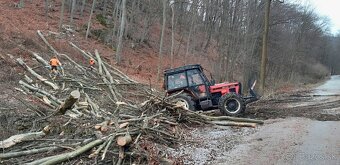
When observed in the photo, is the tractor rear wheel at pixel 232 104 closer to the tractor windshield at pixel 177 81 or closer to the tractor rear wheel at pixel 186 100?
the tractor rear wheel at pixel 186 100

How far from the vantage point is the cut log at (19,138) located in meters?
9.39

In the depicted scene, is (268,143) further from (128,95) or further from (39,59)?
Answer: (39,59)

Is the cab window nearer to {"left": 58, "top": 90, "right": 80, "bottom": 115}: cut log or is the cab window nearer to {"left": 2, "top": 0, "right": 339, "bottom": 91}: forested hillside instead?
{"left": 58, "top": 90, "right": 80, "bottom": 115}: cut log

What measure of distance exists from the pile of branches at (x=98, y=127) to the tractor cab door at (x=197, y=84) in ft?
6.16

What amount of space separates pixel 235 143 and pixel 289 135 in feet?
→ 5.32

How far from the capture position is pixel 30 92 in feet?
52.8

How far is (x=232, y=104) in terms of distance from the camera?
14.9 metres

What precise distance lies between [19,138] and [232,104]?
7.91 meters

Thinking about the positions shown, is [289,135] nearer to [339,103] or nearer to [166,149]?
[166,149]

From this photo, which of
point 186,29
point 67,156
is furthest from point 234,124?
point 186,29

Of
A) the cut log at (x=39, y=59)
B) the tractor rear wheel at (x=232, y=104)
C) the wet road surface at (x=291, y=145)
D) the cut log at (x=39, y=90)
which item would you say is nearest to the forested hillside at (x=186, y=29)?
the cut log at (x=39, y=59)

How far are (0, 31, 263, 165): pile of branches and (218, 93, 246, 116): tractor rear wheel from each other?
52.3 inches

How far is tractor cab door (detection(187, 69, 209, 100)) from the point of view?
15.3m

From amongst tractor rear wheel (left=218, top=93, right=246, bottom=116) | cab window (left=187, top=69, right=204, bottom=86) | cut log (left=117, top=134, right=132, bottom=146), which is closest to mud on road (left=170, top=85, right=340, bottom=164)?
tractor rear wheel (left=218, top=93, right=246, bottom=116)
